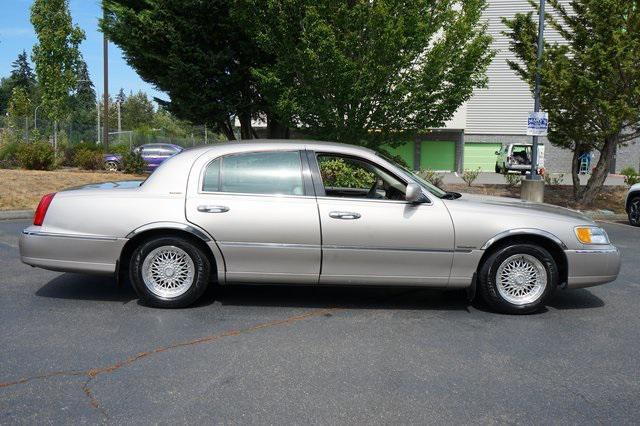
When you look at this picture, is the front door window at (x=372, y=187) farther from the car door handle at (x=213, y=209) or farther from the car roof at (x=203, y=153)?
the car door handle at (x=213, y=209)

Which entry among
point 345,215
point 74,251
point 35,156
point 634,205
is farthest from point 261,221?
point 35,156

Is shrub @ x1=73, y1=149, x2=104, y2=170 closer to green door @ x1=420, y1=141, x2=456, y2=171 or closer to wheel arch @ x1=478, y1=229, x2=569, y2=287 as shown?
wheel arch @ x1=478, y1=229, x2=569, y2=287

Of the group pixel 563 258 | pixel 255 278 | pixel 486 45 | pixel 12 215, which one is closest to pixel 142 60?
pixel 12 215

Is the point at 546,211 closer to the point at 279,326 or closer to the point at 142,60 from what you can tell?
the point at 279,326

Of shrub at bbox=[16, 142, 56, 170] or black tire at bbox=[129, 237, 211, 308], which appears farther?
shrub at bbox=[16, 142, 56, 170]

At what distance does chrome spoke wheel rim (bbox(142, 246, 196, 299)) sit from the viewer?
5250 millimetres

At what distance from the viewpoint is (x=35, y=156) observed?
18.0m

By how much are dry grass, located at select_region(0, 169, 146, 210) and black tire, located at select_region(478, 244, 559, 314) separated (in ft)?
34.2

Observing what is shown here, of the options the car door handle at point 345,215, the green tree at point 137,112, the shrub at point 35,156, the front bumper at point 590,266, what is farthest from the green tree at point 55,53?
the green tree at point 137,112

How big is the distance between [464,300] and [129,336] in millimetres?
3234

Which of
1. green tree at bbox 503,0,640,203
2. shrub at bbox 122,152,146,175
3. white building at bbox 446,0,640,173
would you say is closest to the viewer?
green tree at bbox 503,0,640,203

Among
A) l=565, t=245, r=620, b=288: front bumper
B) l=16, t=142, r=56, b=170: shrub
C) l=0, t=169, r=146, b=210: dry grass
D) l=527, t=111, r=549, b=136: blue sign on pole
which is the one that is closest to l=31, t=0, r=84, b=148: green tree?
l=16, t=142, r=56, b=170: shrub

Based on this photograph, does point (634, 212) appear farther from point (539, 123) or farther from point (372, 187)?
point (372, 187)

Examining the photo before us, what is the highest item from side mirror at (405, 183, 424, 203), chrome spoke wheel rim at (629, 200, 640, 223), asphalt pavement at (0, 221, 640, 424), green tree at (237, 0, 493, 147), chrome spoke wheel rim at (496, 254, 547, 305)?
→ green tree at (237, 0, 493, 147)
